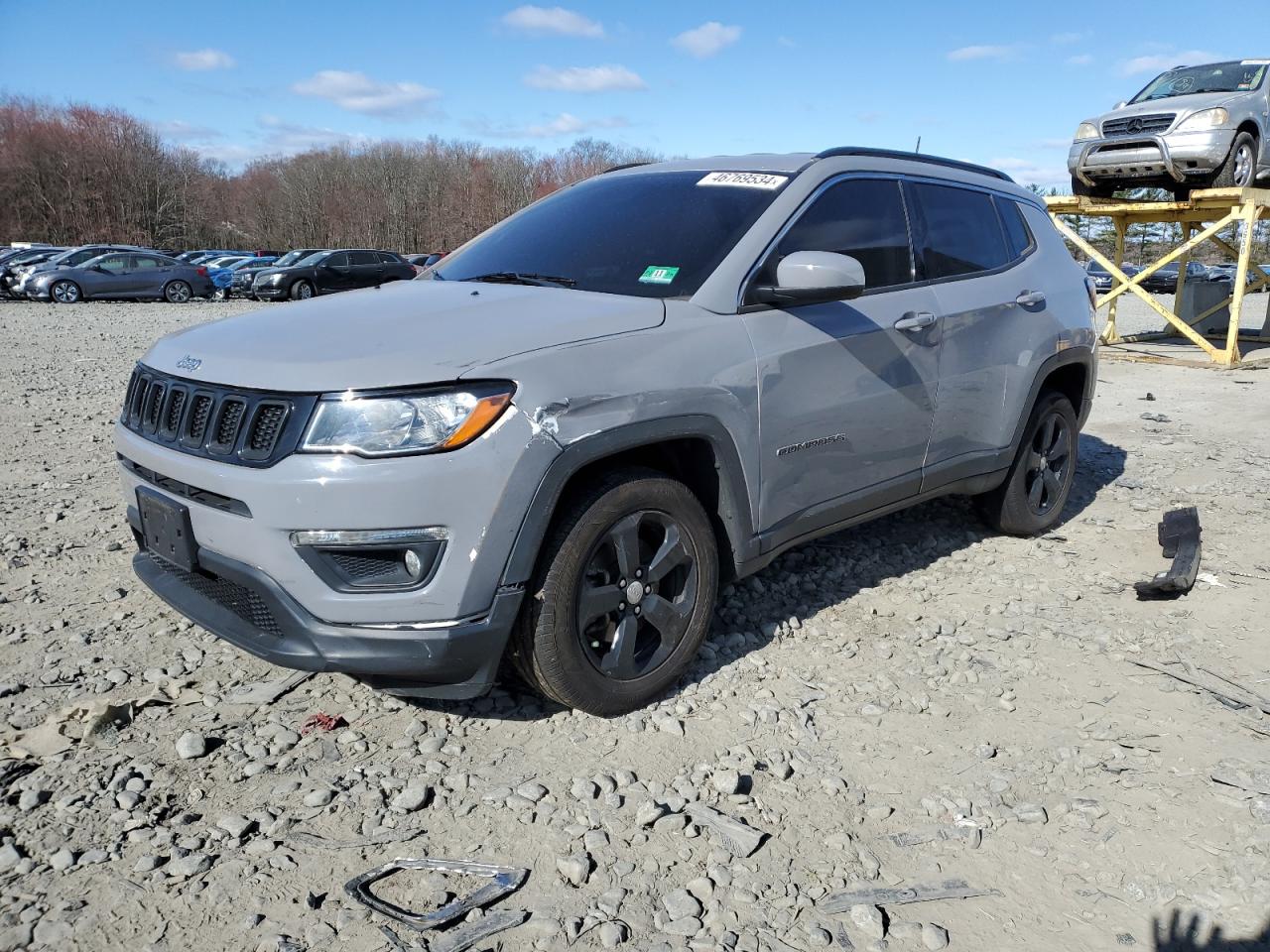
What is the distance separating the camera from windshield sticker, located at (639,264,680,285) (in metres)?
3.42

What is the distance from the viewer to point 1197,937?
2289 millimetres

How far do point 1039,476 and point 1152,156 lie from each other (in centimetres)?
900

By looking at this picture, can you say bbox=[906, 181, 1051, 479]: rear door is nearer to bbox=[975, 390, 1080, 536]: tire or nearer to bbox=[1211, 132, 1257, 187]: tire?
bbox=[975, 390, 1080, 536]: tire

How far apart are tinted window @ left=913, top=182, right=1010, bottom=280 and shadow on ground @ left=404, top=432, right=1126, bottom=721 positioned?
1.37 m

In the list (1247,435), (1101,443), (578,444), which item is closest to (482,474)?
(578,444)

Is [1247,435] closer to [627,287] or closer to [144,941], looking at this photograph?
[627,287]

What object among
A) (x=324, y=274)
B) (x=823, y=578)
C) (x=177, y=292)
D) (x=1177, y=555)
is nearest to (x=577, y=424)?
(x=823, y=578)

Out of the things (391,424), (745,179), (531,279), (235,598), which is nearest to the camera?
Answer: (391,424)

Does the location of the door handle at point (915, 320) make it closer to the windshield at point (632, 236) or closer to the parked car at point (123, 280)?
the windshield at point (632, 236)

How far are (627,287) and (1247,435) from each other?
699 cm

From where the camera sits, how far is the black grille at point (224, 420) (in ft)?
8.78

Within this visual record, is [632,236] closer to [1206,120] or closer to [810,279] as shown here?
[810,279]

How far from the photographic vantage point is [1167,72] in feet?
44.1

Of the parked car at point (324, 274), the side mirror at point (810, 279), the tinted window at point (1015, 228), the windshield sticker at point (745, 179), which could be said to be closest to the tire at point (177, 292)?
the parked car at point (324, 274)
